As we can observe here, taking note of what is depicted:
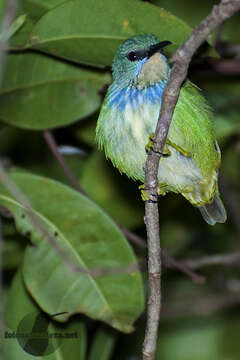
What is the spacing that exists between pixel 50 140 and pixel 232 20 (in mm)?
1653

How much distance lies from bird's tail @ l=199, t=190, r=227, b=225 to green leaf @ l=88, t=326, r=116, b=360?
3.34 feet

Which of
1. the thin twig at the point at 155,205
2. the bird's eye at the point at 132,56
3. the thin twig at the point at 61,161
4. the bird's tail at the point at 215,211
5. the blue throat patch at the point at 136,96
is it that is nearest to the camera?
the thin twig at the point at 155,205

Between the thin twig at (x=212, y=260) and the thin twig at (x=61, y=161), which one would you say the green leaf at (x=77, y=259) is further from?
the thin twig at (x=212, y=260)

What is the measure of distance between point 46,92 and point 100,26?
788 millimetres

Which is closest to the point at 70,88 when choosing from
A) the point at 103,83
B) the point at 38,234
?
the point at 103,83

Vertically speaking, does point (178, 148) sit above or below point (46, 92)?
below

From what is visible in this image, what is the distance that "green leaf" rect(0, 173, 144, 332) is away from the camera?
11.5 ft

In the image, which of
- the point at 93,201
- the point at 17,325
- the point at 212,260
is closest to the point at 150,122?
the point at 93,201

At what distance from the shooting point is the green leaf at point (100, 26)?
11.0 ft

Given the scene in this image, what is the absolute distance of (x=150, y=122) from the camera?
9.90 feet

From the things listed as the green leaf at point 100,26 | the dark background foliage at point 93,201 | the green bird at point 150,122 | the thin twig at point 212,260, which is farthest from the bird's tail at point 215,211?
the green leaf at point 100,26

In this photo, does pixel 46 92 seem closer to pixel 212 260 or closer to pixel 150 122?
pixel 150 122

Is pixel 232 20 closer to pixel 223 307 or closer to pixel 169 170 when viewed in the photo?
pixel 169 170

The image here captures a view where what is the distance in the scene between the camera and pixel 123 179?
4238 millimetres
